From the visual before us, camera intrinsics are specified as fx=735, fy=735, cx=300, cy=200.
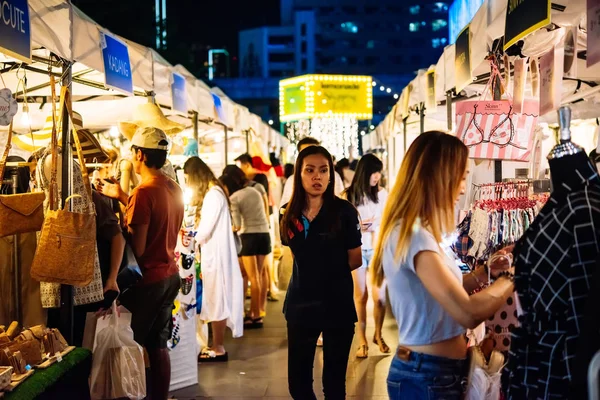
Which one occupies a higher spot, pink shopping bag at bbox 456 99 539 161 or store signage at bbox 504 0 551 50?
store signage at bbox 504 0 551 50

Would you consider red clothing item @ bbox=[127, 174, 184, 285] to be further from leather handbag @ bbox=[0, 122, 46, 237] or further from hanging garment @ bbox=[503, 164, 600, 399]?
hanging garment @ bbox=[503, 164, 600, 399]

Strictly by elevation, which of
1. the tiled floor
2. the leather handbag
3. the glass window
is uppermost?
the glass window

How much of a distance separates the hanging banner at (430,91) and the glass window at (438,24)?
4714 inches

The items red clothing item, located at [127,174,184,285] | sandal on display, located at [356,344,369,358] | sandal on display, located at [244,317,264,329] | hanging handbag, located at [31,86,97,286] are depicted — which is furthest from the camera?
sandal on display, located at [244,317,264,329]

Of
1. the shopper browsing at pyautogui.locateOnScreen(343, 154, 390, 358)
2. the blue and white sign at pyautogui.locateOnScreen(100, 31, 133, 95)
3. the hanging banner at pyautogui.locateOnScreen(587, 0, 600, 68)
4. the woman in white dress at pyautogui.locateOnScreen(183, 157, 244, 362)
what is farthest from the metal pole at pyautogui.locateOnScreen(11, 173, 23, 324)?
the shopper browsing at pyautogui.locateOnScreen(343, 154, 390, 358)

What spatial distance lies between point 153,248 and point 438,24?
124 metres

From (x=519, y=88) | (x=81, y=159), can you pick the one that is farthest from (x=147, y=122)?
(x=519, y=88)

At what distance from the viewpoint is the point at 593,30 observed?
335cm

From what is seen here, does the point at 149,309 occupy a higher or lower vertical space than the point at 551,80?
lower

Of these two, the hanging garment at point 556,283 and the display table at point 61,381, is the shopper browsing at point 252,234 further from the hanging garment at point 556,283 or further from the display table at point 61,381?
the hanging garment at point 556,283

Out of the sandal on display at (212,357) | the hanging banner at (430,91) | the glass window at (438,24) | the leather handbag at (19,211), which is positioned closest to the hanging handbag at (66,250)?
the leather handbag at (19,211)

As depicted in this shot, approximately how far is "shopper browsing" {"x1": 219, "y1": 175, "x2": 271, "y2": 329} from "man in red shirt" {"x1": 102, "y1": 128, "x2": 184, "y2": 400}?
12.5 feet

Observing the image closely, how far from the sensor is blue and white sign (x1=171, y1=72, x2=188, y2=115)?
7.77 metres

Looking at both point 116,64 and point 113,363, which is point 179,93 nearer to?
point 116,64
